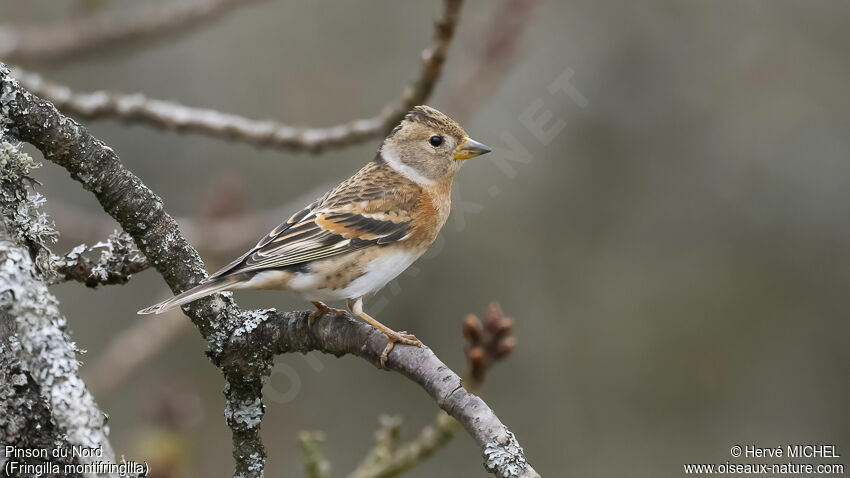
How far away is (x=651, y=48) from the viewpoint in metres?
7.98

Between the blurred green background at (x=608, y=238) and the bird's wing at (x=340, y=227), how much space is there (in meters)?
3.04

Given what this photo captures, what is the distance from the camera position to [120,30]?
216 inches

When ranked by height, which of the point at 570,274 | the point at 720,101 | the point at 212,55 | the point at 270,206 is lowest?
the point at 570,274

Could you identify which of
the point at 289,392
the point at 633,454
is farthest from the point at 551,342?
the point at 289,392

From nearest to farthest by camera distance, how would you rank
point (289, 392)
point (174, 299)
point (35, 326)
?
point (35, 326) < point (174, 299) < point (289, 392)

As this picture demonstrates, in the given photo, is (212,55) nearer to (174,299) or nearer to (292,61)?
(292,61)

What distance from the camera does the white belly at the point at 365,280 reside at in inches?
141

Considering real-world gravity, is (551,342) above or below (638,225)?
below

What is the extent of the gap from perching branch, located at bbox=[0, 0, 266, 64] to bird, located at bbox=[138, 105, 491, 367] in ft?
5.76

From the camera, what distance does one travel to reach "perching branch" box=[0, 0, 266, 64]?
17.4ft

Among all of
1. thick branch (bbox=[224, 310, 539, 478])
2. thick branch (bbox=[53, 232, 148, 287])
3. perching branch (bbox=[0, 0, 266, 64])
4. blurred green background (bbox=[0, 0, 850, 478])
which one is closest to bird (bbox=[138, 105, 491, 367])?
thick branch (bbox=[53, 232, 148, 287])

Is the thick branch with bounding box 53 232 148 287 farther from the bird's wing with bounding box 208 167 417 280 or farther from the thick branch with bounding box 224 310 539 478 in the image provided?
the bird's wing with bounding box 208 167 417 280

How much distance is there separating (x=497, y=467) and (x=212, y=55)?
7038 mm

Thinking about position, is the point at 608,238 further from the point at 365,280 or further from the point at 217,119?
the point at 365,280
